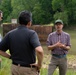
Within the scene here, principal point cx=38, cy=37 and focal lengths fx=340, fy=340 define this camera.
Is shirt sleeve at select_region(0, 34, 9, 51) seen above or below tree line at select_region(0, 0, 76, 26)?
above

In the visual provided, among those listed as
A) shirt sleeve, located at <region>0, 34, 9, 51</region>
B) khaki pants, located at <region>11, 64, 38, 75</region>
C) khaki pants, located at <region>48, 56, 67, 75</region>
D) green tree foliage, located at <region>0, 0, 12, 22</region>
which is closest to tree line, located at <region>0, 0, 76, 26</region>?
green tree foliage, located at <region>0, 0, 12, 22</region>

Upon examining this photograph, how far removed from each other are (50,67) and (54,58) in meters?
0.22

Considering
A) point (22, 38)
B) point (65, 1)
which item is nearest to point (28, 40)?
point (22, 38)

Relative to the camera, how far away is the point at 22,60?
170 inches

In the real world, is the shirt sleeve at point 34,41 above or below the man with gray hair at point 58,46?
above

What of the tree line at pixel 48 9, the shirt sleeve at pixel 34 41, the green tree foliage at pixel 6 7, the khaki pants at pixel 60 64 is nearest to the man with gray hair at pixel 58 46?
the khaki pants at pixel 60 64

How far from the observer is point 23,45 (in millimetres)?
4316

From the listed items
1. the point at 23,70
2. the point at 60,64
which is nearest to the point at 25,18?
the point at 23,70

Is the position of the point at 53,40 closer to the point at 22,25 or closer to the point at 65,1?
the point at 22,25

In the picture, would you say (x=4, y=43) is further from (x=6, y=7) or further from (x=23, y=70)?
(x=6, y=7)

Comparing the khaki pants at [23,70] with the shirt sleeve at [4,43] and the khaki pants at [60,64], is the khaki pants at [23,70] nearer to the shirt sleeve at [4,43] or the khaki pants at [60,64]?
the shirt sleeve at [4,43]

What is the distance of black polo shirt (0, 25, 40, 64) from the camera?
4.29 m

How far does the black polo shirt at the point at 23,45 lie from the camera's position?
4285 millimetres

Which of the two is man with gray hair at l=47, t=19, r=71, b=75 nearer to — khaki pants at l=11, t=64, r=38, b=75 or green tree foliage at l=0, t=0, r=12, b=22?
khaki pants at l=11, t=64, r=38, b=75
